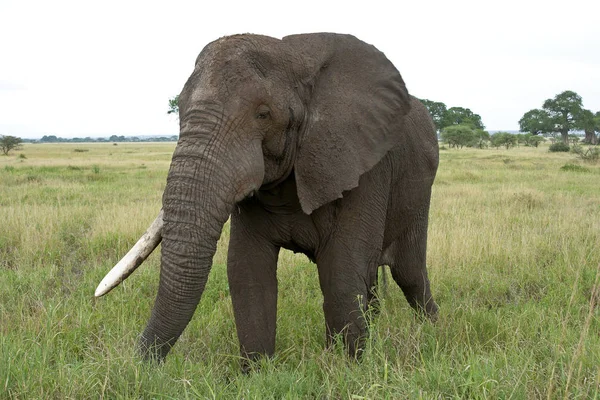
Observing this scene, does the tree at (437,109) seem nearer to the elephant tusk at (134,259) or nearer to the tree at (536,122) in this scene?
the tree at (536,122)

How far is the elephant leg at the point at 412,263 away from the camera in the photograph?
15.9 feet

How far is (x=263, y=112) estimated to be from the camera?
2.99 m

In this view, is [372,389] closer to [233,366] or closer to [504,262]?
[233,366]

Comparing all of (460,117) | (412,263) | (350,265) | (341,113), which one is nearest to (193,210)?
(341,113)

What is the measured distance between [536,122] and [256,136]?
77439mm

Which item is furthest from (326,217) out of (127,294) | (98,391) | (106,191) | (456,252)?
(106,191)

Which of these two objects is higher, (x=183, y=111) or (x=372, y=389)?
(x=183, y=111)

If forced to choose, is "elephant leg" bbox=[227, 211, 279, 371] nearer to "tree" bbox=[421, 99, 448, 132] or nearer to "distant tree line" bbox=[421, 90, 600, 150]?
"distant tree line" bbox=[421, 90, 600, 150]

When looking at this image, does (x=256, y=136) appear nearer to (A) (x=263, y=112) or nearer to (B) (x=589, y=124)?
(A) (x=263, y=112)

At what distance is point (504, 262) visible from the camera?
251 inches

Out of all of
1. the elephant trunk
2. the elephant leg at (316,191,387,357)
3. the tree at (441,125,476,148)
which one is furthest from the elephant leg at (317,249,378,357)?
the tree at (441,125,476,148)

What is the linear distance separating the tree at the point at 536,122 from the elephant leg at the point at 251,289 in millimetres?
74274

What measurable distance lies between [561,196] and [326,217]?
9.71 metres

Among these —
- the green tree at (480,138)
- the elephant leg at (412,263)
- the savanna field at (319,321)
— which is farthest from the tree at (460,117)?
the elephant leg at (412,263)
